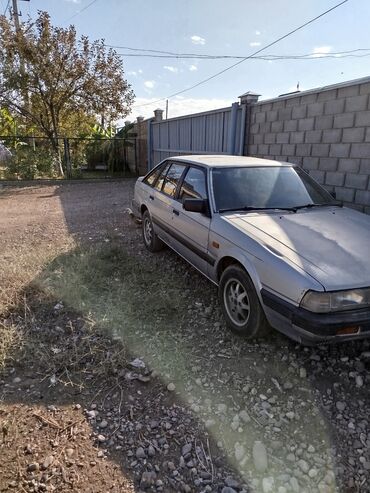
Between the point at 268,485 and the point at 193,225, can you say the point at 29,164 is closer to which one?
the point at 193,225

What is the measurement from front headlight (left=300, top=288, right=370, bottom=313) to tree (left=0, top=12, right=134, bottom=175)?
14.1 m

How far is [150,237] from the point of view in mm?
5258

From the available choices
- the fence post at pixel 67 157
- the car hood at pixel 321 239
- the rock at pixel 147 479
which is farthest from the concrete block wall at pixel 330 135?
the fence post at pixel 67 157

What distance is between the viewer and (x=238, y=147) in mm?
7656

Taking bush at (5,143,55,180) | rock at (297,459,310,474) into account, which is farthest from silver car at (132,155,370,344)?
bush at (5,143,55,180)

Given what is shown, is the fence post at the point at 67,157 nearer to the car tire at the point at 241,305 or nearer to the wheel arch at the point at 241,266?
the wheel arch at the point at 241,266

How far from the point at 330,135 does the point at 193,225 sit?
9.94 feet

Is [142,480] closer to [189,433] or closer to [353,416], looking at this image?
[189,433]

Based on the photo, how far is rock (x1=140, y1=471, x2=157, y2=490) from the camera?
1.85m

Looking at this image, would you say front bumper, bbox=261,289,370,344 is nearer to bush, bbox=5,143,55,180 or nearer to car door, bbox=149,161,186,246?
car door, bbox=149,161,186,246

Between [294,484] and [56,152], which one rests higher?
[56,152]

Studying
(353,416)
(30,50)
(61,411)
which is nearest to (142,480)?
(61,411)

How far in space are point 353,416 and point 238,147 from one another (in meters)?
6.32

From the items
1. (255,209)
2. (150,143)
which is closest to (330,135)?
(255,209)
